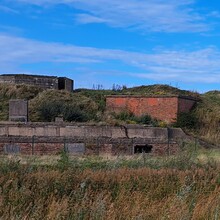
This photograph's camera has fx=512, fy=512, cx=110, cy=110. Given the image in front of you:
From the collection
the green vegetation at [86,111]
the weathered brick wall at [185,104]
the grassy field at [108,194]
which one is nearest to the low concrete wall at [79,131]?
the green vegetation at [86,111]

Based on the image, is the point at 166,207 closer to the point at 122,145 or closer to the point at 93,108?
the point at 122,145

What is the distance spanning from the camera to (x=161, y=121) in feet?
120

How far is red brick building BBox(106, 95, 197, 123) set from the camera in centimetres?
3738

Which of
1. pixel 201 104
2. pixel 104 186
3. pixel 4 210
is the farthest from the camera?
pixel 201 104

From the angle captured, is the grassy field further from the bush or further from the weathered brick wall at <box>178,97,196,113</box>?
the weathered brick wall at <box>178,97,196,113</box>

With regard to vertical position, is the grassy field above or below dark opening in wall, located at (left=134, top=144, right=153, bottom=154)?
above

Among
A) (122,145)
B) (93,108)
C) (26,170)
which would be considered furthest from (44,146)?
(26,170)

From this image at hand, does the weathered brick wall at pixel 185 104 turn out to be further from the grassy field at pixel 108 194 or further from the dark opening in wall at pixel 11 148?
the grassy field at pixel 108 194

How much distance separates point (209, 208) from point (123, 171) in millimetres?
2780

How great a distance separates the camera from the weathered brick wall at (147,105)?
37375 millimetres

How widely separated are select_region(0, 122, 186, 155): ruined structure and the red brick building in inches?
270

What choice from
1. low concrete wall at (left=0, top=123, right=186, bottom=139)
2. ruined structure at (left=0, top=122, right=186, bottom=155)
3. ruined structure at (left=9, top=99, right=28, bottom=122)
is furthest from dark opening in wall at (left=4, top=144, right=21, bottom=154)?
ruined structure at (left=9, top=99, right=28, bottom=122)

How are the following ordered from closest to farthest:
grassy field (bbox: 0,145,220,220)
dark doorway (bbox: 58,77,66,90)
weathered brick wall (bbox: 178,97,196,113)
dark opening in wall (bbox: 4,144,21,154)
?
grassy field (bbox: 0,145,220,220) < dark opening in wall (bbox: 4,144,21,154) < weathered brick wall (bbox: 178,97,196,113) < dark doorway (bbox: 58,77,66,90)

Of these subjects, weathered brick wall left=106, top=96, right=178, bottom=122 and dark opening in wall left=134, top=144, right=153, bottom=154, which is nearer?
dark opening in wall left=134, top=144, right=153, bottom=154
